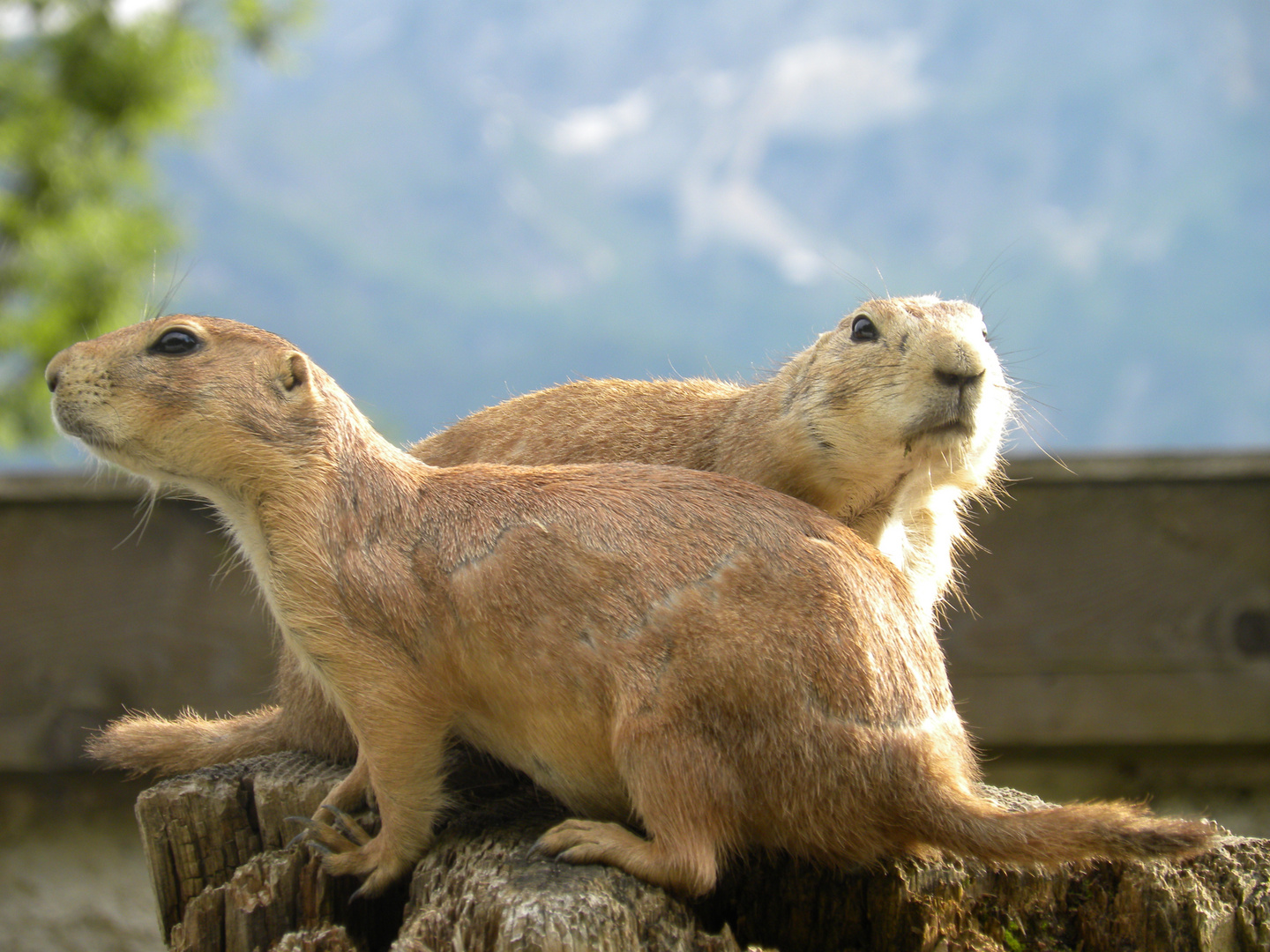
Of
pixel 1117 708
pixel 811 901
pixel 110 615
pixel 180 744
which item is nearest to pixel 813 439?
pixel 811 901

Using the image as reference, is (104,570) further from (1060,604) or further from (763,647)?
(1060,604)

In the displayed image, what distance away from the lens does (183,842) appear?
109 inches

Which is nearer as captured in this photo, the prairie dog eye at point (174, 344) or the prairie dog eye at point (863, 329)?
the prairie dog eye at point (174, 344)

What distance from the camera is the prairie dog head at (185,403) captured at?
2.40 m

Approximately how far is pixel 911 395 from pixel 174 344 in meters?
1.70

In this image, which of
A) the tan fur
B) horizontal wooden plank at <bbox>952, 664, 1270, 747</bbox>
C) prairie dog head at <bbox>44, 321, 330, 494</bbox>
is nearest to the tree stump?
the tan fur

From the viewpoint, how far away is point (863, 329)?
2945 mm

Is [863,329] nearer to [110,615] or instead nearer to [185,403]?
[185,403]

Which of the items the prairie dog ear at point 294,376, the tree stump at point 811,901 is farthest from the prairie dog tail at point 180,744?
the prairie dog ear at point 294,376

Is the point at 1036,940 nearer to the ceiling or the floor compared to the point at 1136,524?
nearer to the floor

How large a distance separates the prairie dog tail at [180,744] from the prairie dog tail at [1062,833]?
6.36 feet

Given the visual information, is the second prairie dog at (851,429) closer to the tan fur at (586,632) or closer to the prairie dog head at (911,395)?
the prairie dog head at (911,395)

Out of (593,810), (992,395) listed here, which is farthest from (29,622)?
(992,395)

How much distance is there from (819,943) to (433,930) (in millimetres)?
895
